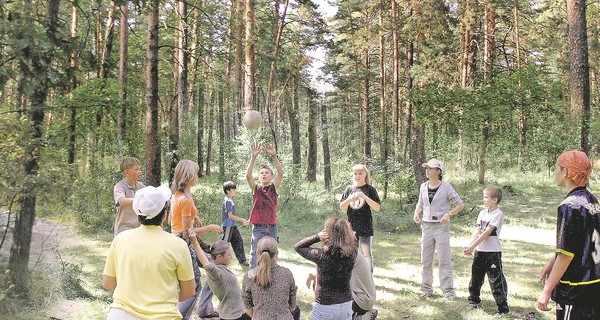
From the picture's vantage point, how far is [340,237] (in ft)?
11.7

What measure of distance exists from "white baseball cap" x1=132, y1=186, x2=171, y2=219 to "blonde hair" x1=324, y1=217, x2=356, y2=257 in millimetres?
1473

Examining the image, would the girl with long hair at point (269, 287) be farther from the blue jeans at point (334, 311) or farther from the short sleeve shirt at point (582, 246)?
the short sleeve shirt at point (582, 246)

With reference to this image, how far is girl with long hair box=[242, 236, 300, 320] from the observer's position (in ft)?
11.3

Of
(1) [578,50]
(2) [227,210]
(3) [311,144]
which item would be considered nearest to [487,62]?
(3) [311,144]

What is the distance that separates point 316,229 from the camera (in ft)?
→ 34.9

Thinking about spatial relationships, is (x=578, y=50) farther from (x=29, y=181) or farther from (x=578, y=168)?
(x=29, y=181)

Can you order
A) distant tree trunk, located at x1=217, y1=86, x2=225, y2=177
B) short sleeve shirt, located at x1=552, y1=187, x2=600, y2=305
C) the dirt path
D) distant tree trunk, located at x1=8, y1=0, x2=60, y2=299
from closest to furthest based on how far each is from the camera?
short sleeve shirt, located at x1=552, y1=187, x2=600, y2=305, distant tree trunk, located at x1=8, y1=0, x2=60, y2=299, the dirt path, distant tree trunk, located at x1=217, y1=86, x2=225, y2=177

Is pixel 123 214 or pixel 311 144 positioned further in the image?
pixel 311 144

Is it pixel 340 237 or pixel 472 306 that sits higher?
pixel 340 237

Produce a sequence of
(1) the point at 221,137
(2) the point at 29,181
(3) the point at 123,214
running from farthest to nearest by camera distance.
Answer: (1) the point at 221,137 → (2) the point at 29,181 → (3) the point at 123,214

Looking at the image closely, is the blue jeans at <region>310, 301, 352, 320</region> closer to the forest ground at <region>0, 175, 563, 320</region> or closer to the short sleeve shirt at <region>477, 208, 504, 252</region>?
the forest ground at <region>0, 175, 563, 320</region>

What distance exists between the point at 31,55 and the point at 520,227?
1019 centimetres

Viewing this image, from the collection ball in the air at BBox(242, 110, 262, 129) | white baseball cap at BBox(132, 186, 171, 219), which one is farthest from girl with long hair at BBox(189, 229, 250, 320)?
ball in the air at BBox(242, 110, 262, 129)

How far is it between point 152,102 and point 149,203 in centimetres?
441
